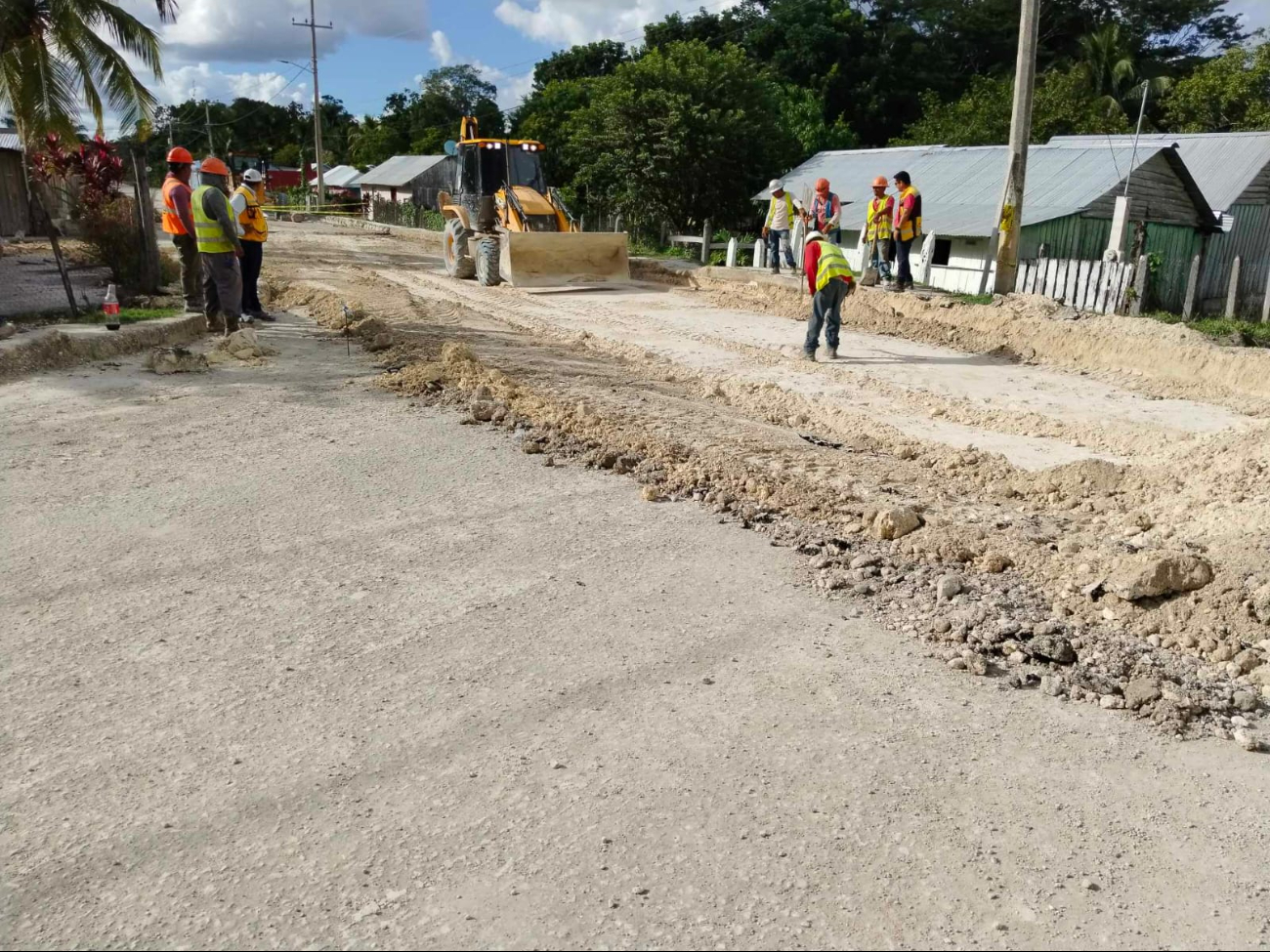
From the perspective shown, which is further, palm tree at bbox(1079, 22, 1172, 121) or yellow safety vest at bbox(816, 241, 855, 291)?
palm tree at bbox(1079, 22, 1172, 121)

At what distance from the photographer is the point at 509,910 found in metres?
2.64

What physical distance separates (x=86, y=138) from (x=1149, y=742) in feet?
75.8

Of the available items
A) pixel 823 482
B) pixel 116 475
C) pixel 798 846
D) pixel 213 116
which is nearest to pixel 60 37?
pixel 116 475

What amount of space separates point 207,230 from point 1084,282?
1233cm

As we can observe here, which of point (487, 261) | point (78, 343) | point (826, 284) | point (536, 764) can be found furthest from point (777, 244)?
point (536, 764)

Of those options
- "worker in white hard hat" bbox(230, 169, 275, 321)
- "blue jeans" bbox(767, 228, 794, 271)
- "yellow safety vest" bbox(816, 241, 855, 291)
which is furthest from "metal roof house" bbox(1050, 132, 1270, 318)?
"worker in white hard hat" bbox(230, 169, 275, 321)

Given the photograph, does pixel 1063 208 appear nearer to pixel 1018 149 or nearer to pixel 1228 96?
pixel 1018 149

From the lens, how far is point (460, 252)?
62.2ft

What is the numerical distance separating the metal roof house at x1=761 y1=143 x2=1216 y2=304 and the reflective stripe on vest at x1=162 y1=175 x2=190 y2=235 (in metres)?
12.6

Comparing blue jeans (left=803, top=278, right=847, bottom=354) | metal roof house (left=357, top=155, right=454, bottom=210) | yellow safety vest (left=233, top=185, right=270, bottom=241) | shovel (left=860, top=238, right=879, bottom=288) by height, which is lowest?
blue jeans (left=803, top=278, right=847, bottom=354)

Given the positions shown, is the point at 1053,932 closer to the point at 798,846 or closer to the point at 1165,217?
the point at 798,846

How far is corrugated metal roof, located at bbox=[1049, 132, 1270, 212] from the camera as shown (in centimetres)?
2186

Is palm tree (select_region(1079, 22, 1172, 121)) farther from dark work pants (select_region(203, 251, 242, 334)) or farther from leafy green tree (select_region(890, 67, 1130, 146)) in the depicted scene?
dark work pants (select_region(203, 251, 242, 334))

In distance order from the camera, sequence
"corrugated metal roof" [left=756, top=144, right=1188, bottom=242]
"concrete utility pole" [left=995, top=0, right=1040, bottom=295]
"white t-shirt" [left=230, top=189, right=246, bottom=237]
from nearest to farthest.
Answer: "white t-shirt" [left=230, top=189, right=246, bottom=237] → "concrete utility pole" [left=995, top=0, right=1040, bottom=295] → "corrugated metal roof" [left=756, top=144, right=1188, bottom=242]
